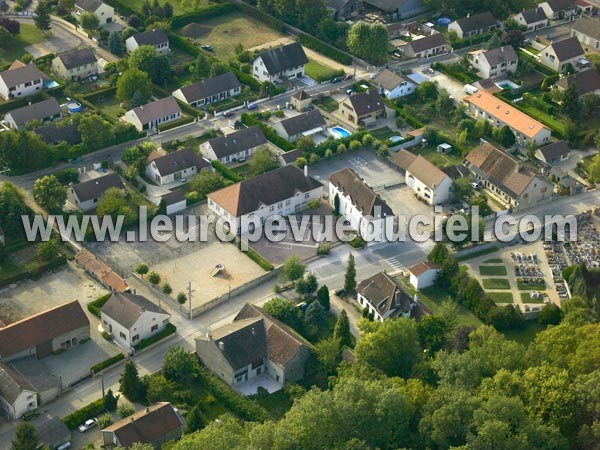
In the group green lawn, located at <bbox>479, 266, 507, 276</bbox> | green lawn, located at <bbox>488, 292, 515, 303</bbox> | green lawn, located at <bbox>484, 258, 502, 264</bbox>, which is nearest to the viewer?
green lawn, located at <bbox>488, 292, 515, 303</bbox>

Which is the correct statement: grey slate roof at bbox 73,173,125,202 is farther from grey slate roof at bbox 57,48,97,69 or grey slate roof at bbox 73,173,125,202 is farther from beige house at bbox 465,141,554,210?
beige house at bbox 465,141,554,210

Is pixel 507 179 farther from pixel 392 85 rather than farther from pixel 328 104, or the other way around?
pixel 328 104

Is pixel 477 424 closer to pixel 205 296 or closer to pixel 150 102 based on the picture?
pixel 205 296

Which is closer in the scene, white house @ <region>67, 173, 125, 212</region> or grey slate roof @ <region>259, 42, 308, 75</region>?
white house @ <region>67, 173, 125, 212</region>

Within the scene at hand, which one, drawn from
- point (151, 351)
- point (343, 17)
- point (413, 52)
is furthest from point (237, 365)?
point (343, 17)

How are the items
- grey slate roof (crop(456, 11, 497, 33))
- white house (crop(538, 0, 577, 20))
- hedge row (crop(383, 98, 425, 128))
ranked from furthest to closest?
white house (crop(538, 0, 577, 20))
grey slate roof (crop(456, 11, 497, 33))
hedge row (crop(383, 98, 425, 128))

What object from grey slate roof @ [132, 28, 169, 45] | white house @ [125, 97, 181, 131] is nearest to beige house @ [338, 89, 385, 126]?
white house @ [125, 97, 181, 131]

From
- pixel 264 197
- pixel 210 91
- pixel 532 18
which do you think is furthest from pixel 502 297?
pixel 532 18
